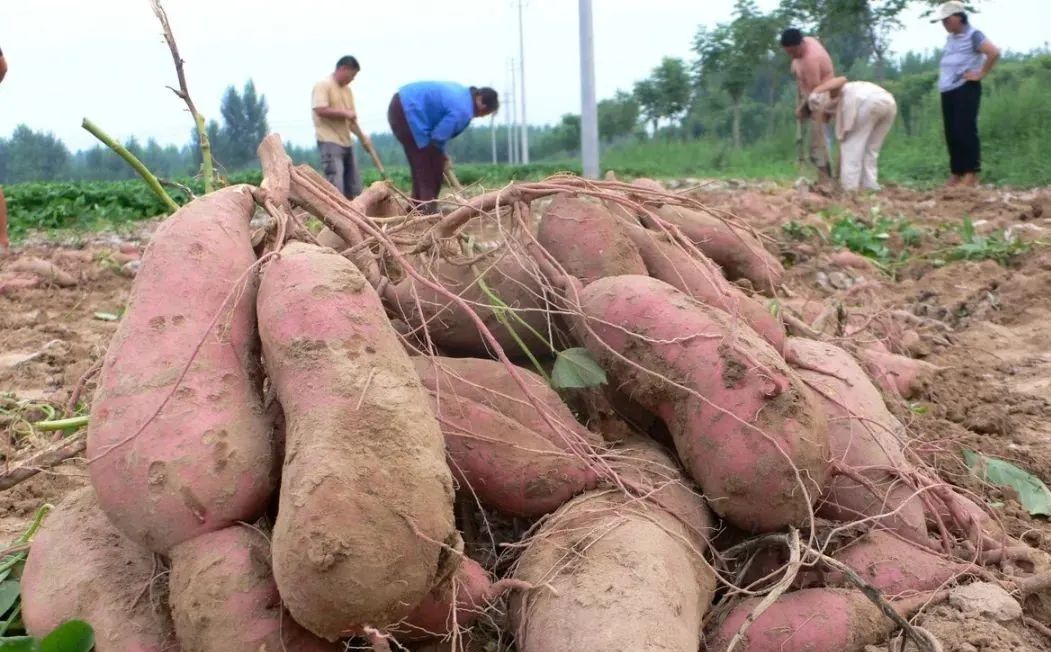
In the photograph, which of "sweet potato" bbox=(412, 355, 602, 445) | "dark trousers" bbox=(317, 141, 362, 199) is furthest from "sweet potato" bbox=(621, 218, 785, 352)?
"dark trousers" bbox=(317, 141, 362, 199)

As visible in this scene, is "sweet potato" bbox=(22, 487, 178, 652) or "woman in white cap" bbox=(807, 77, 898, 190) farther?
"woman in white cap" bbox=(807, 77, 898, 190)

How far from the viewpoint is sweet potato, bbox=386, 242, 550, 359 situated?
6.70 ft

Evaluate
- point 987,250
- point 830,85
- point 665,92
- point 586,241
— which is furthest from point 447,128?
point 665,92

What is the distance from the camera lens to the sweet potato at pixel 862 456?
183 cm

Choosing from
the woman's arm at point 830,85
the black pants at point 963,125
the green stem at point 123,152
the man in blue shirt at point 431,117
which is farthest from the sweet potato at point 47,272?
the black pants at point 963,125

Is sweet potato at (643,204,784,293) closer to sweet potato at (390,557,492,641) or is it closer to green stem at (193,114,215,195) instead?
green stem at (193,114,215,195)

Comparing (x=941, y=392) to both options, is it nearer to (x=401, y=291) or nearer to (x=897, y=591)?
(x=897, y=591)

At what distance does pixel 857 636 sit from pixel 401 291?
1.21 m

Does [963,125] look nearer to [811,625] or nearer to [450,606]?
[811,625]

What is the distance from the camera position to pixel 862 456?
6.26 feet

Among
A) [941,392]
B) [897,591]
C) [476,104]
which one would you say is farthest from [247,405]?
[476,104]

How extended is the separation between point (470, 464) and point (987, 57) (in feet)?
28.0

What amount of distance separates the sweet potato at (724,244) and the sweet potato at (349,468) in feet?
4.35

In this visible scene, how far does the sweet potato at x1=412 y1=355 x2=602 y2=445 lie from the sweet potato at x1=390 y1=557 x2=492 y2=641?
0.36 metres
